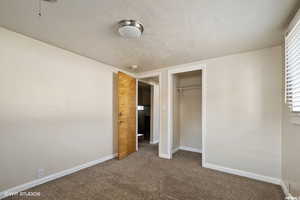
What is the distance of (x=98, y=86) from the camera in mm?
2969

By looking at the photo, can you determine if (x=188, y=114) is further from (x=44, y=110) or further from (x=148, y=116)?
(x=44, y=110)

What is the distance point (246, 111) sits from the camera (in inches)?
94.7

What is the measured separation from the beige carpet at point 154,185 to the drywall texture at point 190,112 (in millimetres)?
1260

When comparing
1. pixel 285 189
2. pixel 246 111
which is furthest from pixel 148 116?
pixel 285 189

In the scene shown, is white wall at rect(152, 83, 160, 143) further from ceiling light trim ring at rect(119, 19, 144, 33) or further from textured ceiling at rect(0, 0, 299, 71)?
ceiling light trim ring at rect(119, 19, 144, 33)

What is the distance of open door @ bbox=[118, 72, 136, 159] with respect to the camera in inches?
126

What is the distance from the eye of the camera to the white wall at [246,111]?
86.4 inches

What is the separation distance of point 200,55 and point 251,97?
4.00 ft

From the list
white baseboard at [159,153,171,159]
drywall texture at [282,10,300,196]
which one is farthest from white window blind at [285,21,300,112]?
white baseboard at [159,153,171,159]

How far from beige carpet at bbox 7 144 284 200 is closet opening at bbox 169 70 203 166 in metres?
1.19

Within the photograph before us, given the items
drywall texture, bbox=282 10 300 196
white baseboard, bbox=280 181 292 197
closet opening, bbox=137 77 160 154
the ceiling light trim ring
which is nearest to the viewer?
drywall texture, bbox=282 10 300 196

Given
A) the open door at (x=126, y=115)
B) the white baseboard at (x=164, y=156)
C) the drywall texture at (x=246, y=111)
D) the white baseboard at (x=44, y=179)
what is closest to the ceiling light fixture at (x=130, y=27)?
the open door at (x=126, y=115)

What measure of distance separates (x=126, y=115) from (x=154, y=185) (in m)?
1.78

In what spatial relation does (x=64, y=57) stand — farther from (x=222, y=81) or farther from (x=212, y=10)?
(x=222, y=81)
